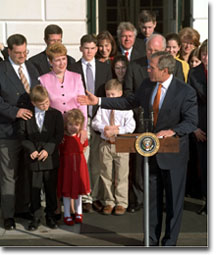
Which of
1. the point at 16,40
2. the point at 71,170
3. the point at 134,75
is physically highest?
the point at 16,40

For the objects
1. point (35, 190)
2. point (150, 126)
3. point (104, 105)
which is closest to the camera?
point (150, 126)

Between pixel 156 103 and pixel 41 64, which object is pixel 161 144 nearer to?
pixel 156 103

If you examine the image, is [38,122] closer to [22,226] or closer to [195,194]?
[22,226]

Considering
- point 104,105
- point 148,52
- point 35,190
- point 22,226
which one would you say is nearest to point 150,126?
point 104,105

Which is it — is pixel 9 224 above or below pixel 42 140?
below

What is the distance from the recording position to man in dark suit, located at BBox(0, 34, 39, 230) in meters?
6.25

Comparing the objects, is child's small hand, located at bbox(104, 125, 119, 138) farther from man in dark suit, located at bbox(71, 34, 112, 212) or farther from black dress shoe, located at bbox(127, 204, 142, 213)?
black dress shoe, located at bbox(127, 204, 142, 213)

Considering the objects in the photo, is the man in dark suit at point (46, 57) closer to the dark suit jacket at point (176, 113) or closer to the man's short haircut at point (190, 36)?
the man's short haircut at point (190, 36)

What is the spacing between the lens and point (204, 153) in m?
6.82

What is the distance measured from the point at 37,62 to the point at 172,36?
5.03 feet

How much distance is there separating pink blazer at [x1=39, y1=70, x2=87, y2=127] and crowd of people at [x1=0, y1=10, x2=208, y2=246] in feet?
0.03

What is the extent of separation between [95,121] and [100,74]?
1.70ft

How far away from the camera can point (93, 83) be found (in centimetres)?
679

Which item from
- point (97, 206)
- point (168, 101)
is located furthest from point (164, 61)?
point (97, 206)
